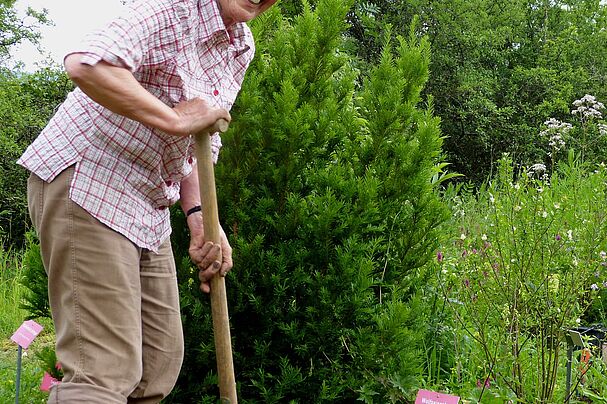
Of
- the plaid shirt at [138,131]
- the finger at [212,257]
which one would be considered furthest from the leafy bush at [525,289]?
the plaid shirt at [138,131]

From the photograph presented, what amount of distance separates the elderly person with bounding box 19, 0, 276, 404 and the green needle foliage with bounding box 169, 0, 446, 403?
2.51 feet

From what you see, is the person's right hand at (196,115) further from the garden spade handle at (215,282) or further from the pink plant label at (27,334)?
the pink plant label at (27,334)

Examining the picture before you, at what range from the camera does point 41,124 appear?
8.12 metres

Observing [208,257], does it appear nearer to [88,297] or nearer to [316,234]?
[88,297]

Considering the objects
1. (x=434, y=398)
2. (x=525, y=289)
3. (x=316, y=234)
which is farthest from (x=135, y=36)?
(x=525, y=289)

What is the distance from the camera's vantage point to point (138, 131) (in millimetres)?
2035

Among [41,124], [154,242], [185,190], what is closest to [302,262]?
[185,190]

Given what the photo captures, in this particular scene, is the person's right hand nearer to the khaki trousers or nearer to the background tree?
the khaki trousers

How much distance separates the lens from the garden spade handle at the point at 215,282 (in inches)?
83.8

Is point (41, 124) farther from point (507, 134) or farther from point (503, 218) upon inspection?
point (507, 134)

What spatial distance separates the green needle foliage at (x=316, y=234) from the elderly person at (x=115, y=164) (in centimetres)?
76

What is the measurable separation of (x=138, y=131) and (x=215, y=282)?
0.56 metres

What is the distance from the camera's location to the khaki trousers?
6.39 ft

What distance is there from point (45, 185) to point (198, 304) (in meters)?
1.02
